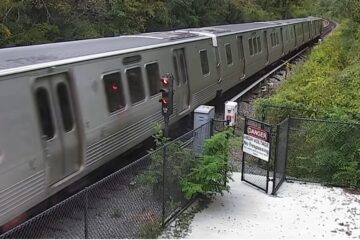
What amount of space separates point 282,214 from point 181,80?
566 cm

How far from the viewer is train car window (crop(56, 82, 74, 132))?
748 centimetres

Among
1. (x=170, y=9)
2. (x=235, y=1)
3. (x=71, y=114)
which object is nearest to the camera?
(x=71, y=114)

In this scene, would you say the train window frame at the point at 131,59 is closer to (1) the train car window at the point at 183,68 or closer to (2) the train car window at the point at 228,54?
(1) the train car window at the point at 183,68

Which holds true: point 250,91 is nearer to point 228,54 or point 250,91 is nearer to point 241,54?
point 241,54

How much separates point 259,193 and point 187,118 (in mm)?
5716

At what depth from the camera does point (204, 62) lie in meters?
14.9

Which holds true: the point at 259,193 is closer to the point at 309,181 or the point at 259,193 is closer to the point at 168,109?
the point at 309,181

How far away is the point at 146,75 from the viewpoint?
10664 mm

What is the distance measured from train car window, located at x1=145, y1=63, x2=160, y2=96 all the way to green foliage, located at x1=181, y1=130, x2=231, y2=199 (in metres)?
3.04

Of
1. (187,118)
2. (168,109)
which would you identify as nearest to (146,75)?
(168,109)

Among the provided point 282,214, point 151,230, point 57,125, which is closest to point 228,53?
point 282,214

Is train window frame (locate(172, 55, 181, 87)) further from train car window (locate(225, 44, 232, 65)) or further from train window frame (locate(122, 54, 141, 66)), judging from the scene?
train car window (locate(225, 44, 232, 65))

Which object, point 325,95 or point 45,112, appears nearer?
point 45,112

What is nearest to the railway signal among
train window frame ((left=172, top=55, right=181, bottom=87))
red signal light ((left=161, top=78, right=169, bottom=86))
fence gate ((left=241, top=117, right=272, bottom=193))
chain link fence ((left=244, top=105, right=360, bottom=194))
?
red signal light ((left=161, top=78, right=169, bottom=86))
